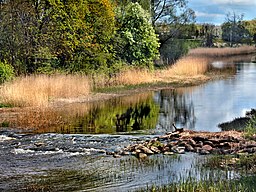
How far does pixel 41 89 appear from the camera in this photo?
70.3ft

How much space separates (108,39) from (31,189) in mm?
21754

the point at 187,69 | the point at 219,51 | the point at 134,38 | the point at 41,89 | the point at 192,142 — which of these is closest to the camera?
the point at 192,142

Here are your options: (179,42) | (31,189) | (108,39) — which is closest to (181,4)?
(179,42)

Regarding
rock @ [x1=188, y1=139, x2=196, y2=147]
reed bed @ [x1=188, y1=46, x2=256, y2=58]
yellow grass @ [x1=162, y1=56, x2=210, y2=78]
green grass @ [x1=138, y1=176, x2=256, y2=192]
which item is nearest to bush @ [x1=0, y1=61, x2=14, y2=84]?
rock @ [x1=188, y1=139, x2=196, y2=147]

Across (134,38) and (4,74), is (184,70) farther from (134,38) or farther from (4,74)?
(4,74)

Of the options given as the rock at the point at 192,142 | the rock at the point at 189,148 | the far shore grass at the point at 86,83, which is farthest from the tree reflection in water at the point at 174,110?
the rock at the point at 189,148

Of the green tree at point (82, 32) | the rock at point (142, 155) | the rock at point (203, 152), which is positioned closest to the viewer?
the rock at point (142, 155)

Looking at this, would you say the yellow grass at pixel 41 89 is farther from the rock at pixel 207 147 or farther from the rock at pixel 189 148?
the rock at pixel 207 147

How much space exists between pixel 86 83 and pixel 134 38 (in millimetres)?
8020

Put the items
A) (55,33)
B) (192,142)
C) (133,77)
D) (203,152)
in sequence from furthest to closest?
(133,77)
(55,33)
(192,142)
(203,152)

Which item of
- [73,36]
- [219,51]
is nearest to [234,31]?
[219,51]

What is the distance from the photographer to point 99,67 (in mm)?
29062

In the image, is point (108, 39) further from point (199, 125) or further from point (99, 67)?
point (199, 125)

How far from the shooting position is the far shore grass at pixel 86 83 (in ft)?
64.7
